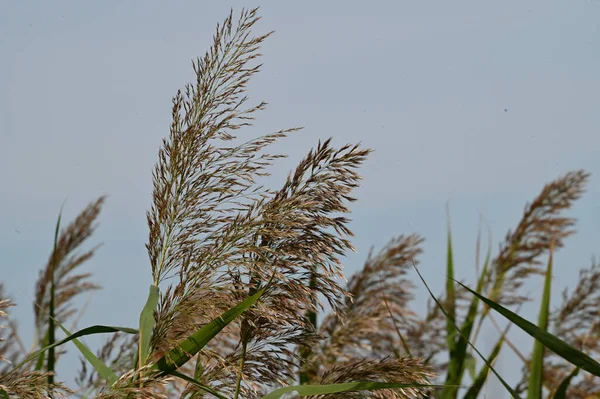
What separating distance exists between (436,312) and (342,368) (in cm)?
143

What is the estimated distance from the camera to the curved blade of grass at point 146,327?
153 centimetres

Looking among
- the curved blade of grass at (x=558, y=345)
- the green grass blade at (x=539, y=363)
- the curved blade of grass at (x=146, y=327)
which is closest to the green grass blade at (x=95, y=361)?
the curved blade of grass at (x=146, y=327)

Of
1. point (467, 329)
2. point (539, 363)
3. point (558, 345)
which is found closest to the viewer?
point (558, 345)

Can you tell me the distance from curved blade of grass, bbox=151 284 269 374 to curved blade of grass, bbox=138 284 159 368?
26mm

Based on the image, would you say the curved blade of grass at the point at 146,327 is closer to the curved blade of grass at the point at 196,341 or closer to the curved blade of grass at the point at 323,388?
the curved blade of grass at the point at 196,341

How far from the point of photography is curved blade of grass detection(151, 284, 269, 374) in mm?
1480

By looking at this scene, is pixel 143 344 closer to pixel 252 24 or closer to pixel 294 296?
pixel 294 296

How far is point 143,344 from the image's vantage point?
60.4 inches

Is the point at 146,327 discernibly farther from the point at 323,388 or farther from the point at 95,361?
the point at 323,388

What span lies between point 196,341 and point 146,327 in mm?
94

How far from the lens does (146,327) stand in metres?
1.54

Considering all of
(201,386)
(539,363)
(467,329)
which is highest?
(467,329)

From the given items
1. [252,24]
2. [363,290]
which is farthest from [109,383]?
→ [363,290]

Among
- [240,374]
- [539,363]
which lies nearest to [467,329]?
[539,363]
